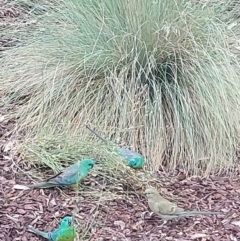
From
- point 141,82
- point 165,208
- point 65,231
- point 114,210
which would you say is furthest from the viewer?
point 141,82

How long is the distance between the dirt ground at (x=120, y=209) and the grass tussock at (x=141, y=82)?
216mm

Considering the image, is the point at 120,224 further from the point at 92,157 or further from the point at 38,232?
the point at 92,157

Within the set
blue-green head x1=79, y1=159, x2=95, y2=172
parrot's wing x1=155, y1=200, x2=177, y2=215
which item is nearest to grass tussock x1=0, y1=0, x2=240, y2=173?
blue-green head x1=79, y1=159, x2=95, y2=172

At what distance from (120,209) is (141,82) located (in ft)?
3.30

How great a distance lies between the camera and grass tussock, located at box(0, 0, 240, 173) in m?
4.09

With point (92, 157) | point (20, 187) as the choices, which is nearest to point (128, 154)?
point (92, 157)

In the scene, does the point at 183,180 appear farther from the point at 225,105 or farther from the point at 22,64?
the point at 22,64

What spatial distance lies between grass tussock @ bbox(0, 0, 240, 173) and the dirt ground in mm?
216

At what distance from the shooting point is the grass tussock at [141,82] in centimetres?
409

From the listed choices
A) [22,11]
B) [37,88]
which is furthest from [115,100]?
[22,11]

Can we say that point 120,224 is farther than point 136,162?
No

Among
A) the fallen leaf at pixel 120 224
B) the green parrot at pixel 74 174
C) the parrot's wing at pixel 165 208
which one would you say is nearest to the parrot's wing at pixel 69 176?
the green parrot at pixel 74 174

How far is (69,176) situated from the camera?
353 cm

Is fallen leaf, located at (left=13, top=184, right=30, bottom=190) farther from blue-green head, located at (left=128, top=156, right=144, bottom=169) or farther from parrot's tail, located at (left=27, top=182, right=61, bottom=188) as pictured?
blue-green head, located at (left=128, top=156, right=144, bottom=169)
